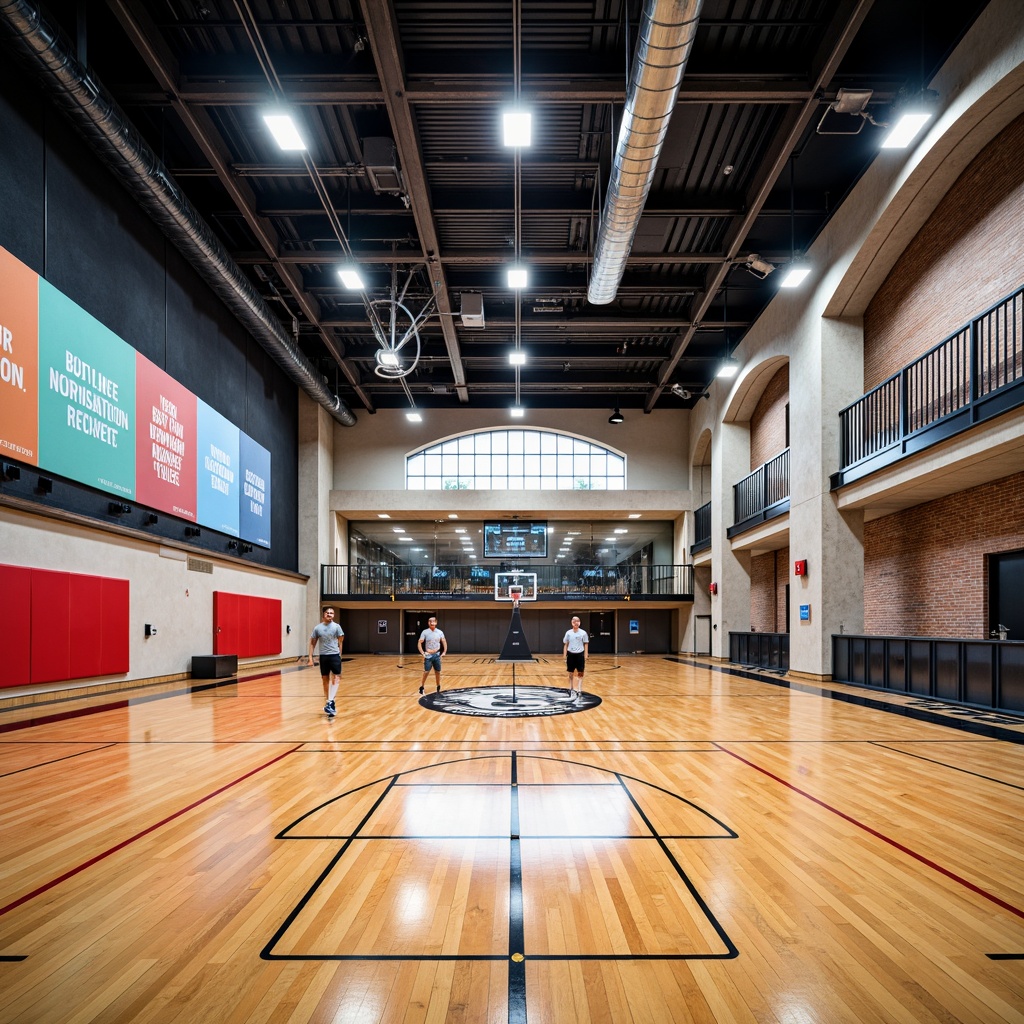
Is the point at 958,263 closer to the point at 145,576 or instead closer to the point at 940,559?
the point at 940,559

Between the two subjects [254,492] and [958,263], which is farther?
[254,492]

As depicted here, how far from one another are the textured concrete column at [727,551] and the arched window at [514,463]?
512cm

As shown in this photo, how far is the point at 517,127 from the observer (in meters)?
9.86

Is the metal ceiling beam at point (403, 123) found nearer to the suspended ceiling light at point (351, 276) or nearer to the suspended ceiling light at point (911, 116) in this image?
the suspended ceiling light at point (351, 276)

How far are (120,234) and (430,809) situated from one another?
12.5 m

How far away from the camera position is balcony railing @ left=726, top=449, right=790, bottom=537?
17703 mm

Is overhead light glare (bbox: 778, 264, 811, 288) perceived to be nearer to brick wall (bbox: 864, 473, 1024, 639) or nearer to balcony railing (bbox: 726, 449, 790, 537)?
balcony railing (bbox: 726, 449, 790, 537)

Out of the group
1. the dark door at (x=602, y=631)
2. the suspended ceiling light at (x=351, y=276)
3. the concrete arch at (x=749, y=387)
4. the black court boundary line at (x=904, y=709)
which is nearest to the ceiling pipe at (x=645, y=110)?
the suspended ceiling light at (x=351, y=276)

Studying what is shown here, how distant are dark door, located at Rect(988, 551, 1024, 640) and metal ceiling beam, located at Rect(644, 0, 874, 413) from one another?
752 cm

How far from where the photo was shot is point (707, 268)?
56.1ft

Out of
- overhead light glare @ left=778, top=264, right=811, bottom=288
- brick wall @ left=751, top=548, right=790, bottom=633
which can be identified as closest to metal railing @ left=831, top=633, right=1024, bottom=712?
brick wall @ left=751, top=548, right=790, bottom=633

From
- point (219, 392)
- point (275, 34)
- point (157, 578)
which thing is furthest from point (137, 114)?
point (157, 578)

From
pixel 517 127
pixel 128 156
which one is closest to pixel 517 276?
pixel 517 127

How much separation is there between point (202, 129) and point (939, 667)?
583 inches
